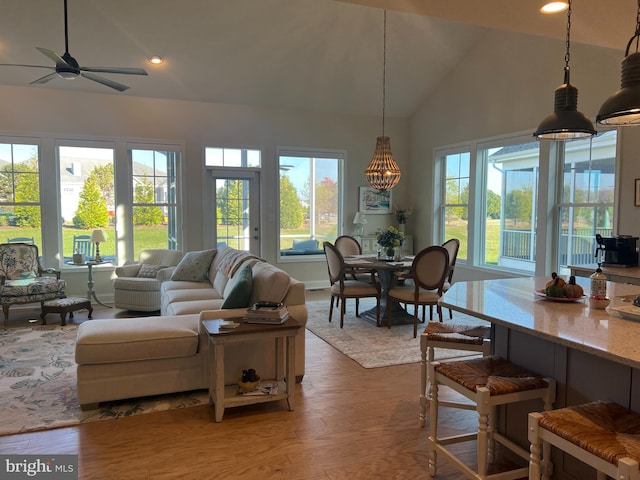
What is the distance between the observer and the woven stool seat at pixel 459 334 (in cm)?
272

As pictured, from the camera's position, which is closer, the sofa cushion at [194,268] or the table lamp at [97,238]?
the sofa cushion at [194,268]

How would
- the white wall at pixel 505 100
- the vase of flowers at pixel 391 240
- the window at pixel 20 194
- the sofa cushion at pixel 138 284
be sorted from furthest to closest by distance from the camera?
the window at pixel 20 194, the sofa cushion at pixel 138 284, the vase of flowers at pixel 391 240, the white wall at pixel 505 100

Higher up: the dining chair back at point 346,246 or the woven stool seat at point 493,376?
the dining chair back at point 346,246

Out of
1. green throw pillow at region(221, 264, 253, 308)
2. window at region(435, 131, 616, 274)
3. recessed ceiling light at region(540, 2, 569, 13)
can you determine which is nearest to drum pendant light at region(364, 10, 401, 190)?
window at region(435, 131, 616, 274)

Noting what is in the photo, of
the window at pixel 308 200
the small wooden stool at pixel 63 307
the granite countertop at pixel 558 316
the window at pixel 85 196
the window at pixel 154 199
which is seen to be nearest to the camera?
the granite countertop at pixel 558 316

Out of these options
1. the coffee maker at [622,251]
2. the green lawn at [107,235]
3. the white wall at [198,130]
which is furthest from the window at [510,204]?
the green lawn at [107,235]

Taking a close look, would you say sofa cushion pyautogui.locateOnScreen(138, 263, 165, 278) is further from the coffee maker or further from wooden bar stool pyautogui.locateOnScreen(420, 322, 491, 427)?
the coffee maker

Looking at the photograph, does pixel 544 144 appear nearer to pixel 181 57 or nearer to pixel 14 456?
pixel 181 57

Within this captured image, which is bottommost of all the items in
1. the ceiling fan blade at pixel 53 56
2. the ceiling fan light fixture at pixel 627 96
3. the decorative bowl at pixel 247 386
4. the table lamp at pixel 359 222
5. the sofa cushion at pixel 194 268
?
the decorative bowl at pixel 247 386

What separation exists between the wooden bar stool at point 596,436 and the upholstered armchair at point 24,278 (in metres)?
5.52

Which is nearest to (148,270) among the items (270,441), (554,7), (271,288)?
(271,288)

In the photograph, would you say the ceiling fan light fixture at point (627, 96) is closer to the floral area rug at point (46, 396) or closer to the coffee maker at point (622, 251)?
the coffee maker at point (622, 251)

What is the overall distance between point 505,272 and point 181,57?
16.9ft

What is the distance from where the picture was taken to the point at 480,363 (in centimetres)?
234
